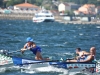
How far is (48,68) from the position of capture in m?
28.4

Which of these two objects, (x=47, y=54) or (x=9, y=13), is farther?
(x=9, y=13)

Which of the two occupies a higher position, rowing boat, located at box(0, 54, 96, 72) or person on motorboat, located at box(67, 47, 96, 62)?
person on motorboat, located at box(67, 47, 96, 62)

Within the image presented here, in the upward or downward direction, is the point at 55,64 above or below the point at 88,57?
below

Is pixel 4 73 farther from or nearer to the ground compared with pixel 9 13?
farther from the ground

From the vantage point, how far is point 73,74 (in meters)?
28.2

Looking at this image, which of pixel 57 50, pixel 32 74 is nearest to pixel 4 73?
pixel 32 74

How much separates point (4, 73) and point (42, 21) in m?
117

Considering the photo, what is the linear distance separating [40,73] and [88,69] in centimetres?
290

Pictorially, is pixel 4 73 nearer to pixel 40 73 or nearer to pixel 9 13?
pixel 40 73

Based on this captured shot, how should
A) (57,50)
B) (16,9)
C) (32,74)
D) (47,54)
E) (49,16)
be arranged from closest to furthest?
(32,74)
(47,54)
(57,50)
(49,16)
(16,9)

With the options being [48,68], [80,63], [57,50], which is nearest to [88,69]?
[80,63]

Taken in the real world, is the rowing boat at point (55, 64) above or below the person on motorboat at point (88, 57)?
below

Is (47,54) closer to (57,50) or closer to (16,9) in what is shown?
(57,50)

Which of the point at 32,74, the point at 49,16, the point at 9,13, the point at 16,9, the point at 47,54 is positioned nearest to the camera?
the point at 32,74
